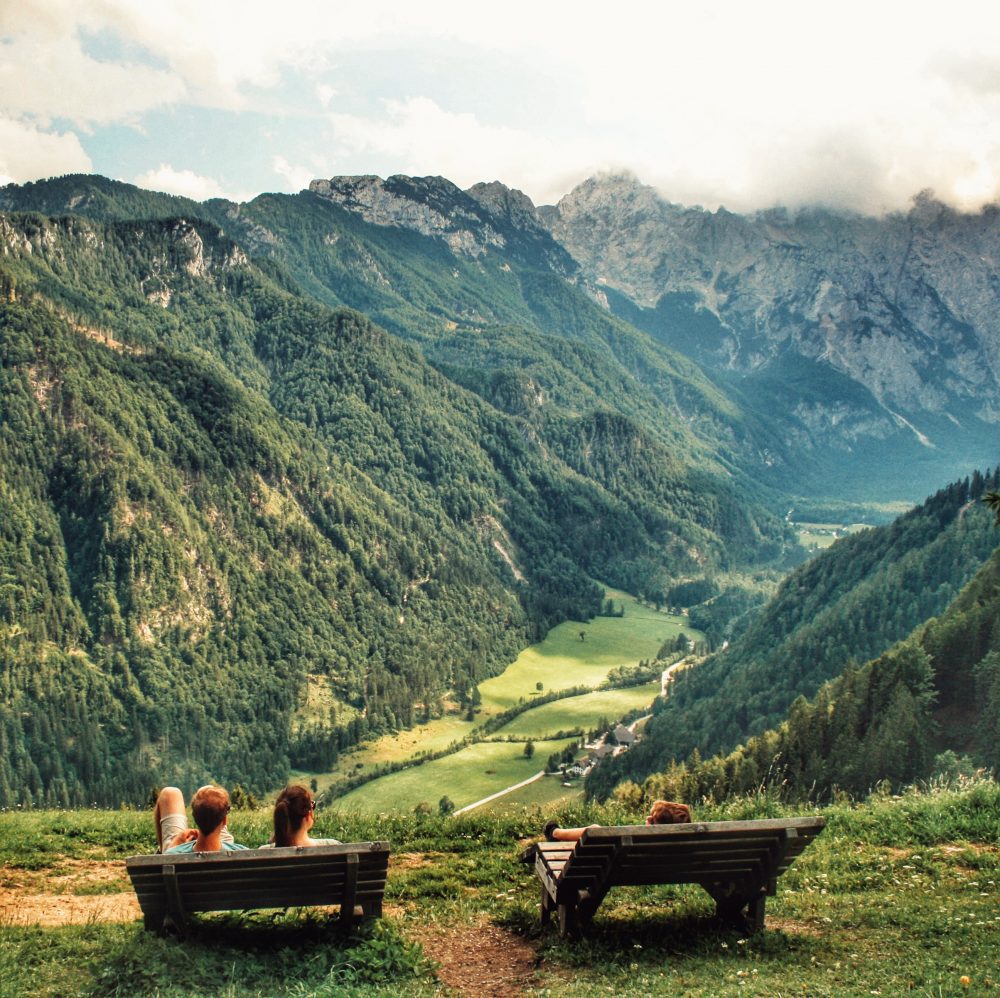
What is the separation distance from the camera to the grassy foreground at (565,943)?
1433 centimetres

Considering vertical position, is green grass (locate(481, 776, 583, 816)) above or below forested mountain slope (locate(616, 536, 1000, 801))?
below

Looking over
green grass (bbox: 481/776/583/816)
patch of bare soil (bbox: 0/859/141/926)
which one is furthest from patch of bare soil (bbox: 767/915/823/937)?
green grass (bbox: 481/776/583/816)

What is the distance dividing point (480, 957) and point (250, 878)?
4.46 meters

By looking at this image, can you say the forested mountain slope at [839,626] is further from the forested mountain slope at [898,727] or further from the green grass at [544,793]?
the forested mountain slope at [898,727]

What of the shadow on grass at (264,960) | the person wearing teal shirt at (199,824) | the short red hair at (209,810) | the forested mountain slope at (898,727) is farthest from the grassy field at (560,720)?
the short red hair at (209,810)

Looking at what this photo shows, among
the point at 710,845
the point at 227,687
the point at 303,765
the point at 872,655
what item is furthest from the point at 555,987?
the point at 227,687

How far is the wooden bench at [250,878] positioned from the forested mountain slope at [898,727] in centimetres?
2866

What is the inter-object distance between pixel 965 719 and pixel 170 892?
1658 inches

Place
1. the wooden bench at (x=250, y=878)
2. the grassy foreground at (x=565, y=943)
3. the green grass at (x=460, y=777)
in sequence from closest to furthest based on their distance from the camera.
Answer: the grassy foreground at (x=565, y=943) → the wooden bench at (x=250, y=878) → the green grass at (x=460, y=777)

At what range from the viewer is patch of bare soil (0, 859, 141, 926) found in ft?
60.7

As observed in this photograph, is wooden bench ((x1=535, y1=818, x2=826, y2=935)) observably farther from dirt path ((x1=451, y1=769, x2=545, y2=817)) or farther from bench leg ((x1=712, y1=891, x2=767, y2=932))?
dirt path ((x1=451, y1=769, x2=545, y2=817))

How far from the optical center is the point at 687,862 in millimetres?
16094

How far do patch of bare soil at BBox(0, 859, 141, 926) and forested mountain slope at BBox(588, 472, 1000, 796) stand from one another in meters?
91.1

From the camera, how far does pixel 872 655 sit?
395ft
